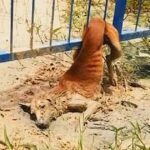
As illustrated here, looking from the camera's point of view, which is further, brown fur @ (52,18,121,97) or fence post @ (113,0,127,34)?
fence post @ (113,0,127,34)

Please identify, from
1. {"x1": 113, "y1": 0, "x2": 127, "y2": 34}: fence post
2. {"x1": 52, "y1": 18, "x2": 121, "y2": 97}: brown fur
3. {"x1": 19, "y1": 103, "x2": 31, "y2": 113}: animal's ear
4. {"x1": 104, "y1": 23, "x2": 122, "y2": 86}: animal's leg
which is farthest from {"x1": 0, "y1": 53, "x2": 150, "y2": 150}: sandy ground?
{"x1": 113, "y1": 0, "x2": 127, "y2": 34}: fence post

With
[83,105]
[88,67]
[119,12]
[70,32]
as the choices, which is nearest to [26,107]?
[83,105]

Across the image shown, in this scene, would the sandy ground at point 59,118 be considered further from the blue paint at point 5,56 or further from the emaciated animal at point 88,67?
the blue paint at point 5,56

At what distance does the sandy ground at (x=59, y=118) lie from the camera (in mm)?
3443

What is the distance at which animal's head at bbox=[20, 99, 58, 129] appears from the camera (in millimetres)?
3527

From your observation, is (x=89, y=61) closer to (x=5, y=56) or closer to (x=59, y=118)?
(x=59, y=118)

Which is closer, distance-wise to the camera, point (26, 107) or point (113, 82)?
point (26, 107)

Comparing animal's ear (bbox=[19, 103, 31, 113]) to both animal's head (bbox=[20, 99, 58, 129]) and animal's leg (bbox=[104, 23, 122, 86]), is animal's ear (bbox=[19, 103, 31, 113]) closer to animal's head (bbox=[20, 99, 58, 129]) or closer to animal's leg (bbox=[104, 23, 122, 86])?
animal's head (bbox=[20, 99, 58, 129])

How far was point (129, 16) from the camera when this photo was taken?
657cm

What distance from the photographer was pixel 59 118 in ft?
12.2

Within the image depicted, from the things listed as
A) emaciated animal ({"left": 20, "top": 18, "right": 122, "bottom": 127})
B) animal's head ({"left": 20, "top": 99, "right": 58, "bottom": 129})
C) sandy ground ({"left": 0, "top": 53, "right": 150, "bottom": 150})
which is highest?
emaciated animal ({"left": 20, "top": 18, "right": 122, "bottom": 127})

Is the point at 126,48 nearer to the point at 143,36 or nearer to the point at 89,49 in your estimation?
the point at 143,36

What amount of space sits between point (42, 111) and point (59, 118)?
8.1 inches

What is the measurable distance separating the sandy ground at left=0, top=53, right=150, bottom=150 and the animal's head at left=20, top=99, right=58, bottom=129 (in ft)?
0.15
